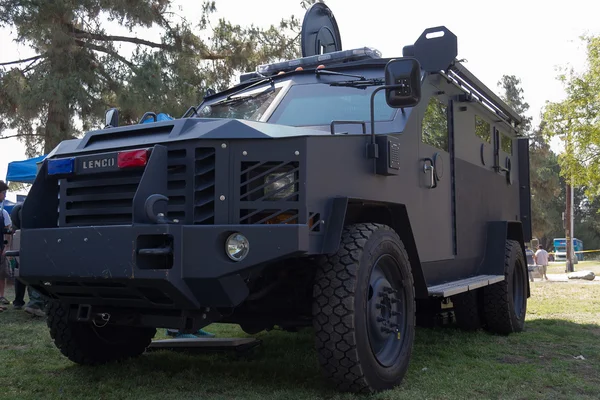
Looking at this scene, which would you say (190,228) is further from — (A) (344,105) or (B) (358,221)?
(A) (344,105)

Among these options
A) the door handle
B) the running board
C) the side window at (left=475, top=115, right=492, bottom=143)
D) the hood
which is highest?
the side window at (left=475, top=115, right=492, bottom=143)

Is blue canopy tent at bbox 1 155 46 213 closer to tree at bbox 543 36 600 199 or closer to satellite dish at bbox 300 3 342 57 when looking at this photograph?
satellite dish at bbox 300 3 342 57

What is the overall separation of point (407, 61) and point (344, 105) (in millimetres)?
837

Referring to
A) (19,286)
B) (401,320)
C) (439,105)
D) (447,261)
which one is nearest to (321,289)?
(401,320)

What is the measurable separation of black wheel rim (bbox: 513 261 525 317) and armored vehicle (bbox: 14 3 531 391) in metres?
2.14

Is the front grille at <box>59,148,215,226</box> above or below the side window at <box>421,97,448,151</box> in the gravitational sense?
below

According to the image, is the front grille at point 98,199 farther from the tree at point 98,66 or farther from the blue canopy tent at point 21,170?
the tree at point 98,66

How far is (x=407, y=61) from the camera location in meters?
4.29

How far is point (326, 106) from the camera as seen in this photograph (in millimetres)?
5051

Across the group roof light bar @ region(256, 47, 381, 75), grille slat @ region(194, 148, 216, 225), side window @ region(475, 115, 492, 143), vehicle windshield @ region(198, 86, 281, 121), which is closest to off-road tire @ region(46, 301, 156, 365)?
grille slat @ region(194, 148, 216, 225)

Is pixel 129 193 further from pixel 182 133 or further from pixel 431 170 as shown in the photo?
pixel 431 170

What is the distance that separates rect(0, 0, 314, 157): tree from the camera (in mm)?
13703

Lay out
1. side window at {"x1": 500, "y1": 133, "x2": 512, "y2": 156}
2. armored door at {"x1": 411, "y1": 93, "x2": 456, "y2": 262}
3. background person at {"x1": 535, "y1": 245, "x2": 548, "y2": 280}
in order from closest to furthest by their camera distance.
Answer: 1. armored door at {"x1": 411, "y1": 93, "x2": 456, "y2": 262}
2. side window at {"x1": 500, "y1": 133, "x2": 512, "y2": 156}
3. background person at {"x1": 535, "y1": 245, "x2": 548, "y2": 280}

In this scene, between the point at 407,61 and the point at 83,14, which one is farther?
the point at 83,14
